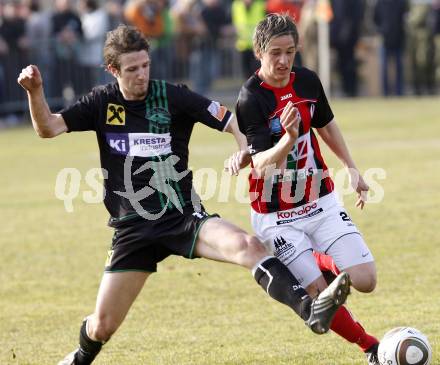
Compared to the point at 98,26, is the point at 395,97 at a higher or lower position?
lower

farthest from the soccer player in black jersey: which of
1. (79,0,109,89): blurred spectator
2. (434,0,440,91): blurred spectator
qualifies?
(434,0,440,91): blurred spectator

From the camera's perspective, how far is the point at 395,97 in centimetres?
2650

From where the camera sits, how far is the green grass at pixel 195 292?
7.12 meters

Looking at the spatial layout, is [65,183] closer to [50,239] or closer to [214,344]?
[50,239]

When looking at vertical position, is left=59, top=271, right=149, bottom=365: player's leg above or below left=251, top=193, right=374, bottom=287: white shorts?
below

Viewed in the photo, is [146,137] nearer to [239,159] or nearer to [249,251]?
[239,159]

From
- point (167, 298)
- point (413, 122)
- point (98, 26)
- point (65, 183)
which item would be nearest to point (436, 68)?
point (413, 122)

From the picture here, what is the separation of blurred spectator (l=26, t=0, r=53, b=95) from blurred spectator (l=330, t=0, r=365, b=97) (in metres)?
6.47

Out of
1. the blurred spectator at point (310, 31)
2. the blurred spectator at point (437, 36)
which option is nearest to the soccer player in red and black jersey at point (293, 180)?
the blurred spectator at point (310, 31)

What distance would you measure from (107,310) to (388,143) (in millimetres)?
12453

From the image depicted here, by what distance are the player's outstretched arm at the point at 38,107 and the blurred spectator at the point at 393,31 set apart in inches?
771

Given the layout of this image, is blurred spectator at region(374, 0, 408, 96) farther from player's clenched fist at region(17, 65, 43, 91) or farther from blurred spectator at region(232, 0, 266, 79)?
player's clenched fist at region(17, 65, 43, 91)

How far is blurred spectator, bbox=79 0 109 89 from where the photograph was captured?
2380 cm
